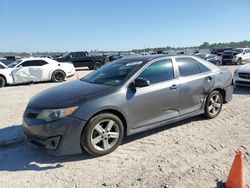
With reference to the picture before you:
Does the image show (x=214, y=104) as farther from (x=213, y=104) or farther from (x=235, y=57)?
(x=235, y=57)

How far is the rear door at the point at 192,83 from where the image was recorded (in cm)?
546

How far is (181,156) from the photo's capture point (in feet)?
14.3

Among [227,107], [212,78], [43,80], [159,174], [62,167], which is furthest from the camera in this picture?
[43,80]

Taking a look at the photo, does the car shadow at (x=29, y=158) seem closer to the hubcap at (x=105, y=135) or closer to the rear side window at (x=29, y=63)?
the hubcap at (x=105, y=135)

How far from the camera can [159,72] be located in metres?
5.27

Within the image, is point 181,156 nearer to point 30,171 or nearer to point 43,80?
point 30,171

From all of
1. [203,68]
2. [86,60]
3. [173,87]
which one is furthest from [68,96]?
[86,60]

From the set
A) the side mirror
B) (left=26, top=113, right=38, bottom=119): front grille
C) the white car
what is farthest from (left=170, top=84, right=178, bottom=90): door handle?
the white car

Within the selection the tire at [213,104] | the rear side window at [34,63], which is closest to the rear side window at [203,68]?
the tire at [213,104]

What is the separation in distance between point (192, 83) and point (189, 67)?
1.32ft

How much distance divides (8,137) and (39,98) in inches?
54.6

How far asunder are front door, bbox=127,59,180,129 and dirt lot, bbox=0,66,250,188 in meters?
0.44

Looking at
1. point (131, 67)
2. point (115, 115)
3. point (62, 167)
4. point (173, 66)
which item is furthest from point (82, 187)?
point (173, 66)

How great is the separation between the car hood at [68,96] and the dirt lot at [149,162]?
2.85 feet
